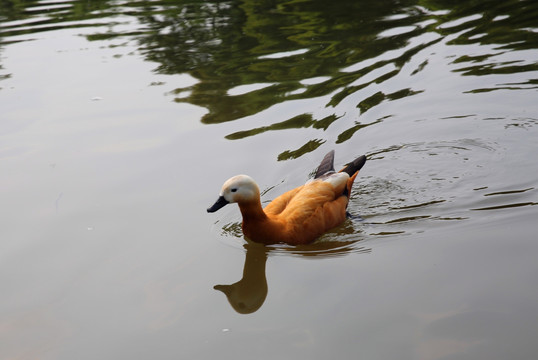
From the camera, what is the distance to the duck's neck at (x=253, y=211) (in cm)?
680

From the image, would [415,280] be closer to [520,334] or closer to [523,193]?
[520,334]

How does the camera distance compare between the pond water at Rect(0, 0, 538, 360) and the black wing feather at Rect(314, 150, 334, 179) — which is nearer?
the pond water at Rect(0, 0, 538, 360)

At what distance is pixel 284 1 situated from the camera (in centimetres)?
1589

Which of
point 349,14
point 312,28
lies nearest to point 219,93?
point 312,28

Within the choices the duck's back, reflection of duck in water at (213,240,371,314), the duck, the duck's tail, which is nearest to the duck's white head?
the duck

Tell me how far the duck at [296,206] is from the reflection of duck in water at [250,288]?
0.28 meters

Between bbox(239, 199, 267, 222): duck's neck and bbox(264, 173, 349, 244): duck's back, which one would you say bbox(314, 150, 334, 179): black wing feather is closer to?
bbox(264, 173, 349, 244): duck's back

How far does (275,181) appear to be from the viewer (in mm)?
8258

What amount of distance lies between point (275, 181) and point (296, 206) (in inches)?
41.8

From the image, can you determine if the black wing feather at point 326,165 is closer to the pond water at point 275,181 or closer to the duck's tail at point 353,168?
the duck's tail at point 353,168

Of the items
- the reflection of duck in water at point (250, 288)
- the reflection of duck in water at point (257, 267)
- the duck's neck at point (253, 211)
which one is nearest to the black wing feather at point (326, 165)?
the reflection of duck in water at point (257, 267)

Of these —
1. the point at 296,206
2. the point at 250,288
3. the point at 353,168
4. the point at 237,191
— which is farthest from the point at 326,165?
the point at 250,288

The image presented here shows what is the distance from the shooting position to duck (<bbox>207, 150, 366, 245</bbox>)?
6.76m

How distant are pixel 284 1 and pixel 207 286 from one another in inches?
436
